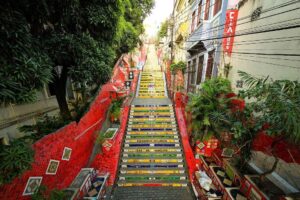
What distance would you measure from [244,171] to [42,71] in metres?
6.06

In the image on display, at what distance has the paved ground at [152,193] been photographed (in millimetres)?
5172

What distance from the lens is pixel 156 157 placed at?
21.3 feet

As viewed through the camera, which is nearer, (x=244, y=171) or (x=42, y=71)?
(x=42, y=71)

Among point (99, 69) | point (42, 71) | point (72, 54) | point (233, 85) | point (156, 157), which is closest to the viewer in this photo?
point (42, 71)

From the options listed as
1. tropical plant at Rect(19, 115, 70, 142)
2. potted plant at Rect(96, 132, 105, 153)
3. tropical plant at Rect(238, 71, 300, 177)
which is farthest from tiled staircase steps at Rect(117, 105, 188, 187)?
tropical plant at Rect(238, 71, 300, 177)

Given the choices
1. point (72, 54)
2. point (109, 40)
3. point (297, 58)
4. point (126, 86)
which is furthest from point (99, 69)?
point (126, 86)

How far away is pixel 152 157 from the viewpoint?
650 cm

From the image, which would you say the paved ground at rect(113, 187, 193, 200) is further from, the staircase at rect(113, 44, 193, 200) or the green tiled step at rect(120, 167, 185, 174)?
the green tiled step at rect(120, 167, 185, 174)

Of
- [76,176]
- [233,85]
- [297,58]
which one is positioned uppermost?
[297,58]

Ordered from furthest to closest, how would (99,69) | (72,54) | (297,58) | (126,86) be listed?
(126,86) < (99,69) < (72,54) < (297,58)

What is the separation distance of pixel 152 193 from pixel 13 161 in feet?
14.0

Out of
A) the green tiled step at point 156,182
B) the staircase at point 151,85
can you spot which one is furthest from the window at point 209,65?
the green tiled step at point 156,182

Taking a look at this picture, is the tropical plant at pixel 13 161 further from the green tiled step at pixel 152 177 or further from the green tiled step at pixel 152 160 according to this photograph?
the green tiled step at pixel 152 160

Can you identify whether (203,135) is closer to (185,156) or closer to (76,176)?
(185,156)
